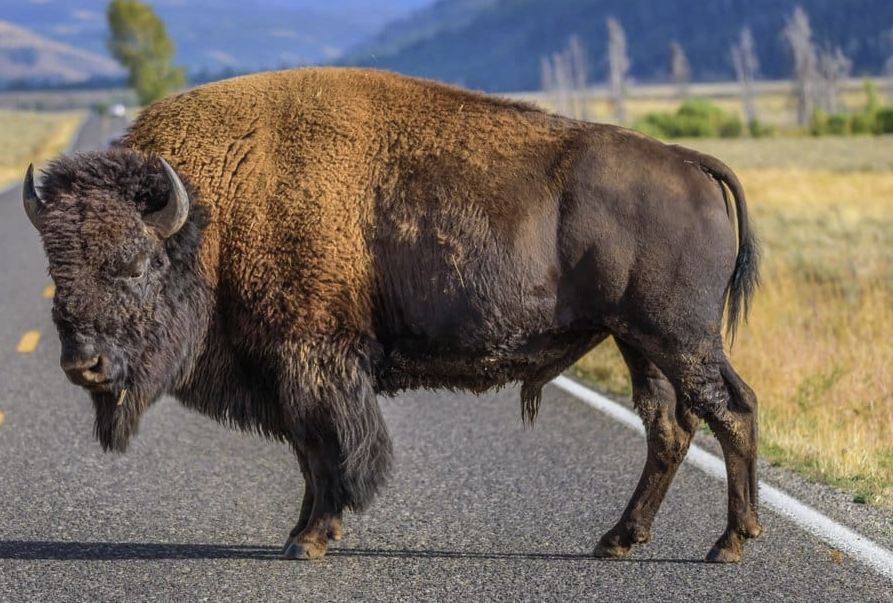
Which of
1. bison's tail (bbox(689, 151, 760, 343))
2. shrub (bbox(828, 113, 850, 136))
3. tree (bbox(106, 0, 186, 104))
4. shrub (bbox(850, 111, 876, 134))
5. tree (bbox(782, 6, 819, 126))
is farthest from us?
tree (bbox(106, 0, 186, 104))

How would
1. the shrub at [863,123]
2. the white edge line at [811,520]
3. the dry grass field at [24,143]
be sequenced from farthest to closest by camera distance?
the shrub at [863,123] < the dry grass field at [24,143] < the white edge line at [811,520]

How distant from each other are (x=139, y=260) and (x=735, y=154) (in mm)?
53745

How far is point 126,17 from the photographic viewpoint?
122 metres

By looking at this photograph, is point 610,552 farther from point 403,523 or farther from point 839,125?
point 839,125

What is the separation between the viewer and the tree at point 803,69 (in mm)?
101500

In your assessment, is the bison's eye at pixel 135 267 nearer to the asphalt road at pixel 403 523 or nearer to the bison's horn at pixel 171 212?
the bison's horn at pixel 171 212

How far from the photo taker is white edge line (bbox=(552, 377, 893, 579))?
5.15 meters

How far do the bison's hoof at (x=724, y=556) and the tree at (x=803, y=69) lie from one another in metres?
96.8

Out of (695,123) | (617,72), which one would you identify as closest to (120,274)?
(695,123)

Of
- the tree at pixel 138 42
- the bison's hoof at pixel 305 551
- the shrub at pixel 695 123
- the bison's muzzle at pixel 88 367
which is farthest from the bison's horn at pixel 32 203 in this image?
the tree at pixel 138 42

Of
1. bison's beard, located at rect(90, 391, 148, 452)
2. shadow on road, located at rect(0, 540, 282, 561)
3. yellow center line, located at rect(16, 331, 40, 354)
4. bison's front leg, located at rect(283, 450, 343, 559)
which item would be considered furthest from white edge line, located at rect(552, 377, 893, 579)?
yellow center line, located at rect(16, 331, 40, 354)

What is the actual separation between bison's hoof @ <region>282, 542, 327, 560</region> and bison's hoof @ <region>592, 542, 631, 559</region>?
1.14 metres

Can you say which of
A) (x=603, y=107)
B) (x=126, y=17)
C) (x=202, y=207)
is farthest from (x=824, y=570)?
(x=603, y=107)

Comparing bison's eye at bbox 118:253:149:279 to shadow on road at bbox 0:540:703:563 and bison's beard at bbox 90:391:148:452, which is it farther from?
shadow on road at bbox 0:540:703:563
